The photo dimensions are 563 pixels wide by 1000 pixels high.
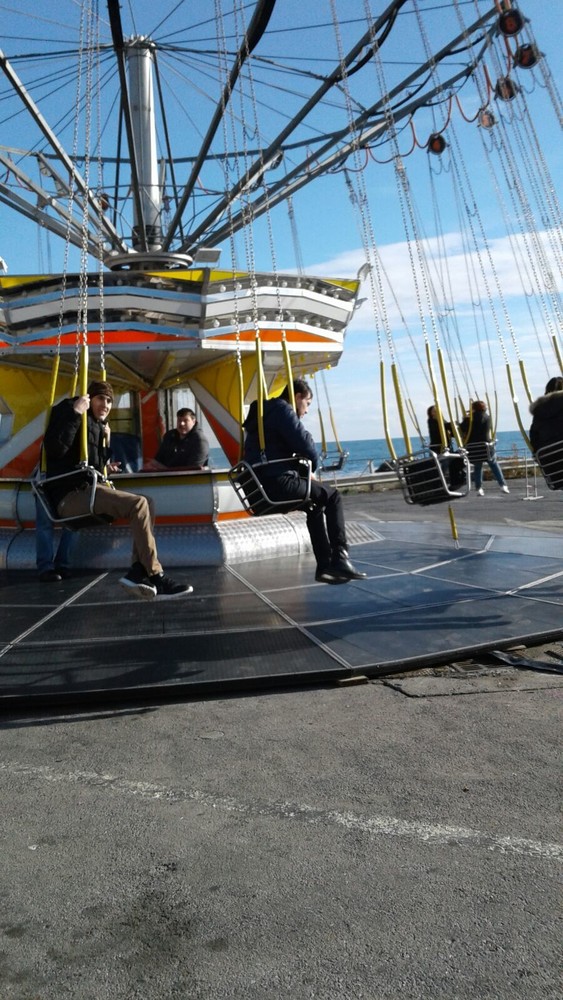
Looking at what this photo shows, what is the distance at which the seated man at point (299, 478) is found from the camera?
7.69m

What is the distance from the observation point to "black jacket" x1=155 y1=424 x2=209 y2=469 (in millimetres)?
12531

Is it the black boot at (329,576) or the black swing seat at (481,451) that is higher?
the black swing seat at (481,451)

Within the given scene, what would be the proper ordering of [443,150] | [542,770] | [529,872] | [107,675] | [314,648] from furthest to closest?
[443,150], [314,648], [107,675], [542,770], [529,872]

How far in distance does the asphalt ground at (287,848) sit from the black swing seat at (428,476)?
3.36 metres

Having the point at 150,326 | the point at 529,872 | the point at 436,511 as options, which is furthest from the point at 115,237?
the point at 529,872

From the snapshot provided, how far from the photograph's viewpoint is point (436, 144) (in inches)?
619

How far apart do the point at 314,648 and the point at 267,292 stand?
8.26m

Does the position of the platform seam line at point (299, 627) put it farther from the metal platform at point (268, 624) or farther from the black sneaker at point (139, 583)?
the black sneaker at point (139, 583)

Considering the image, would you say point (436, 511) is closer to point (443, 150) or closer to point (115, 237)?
point (443, 150)

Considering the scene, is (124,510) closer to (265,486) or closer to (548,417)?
(265,486)

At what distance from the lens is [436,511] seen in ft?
59.1

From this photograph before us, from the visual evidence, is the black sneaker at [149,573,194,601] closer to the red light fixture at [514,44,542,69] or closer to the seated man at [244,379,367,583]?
the seated man at [244,379,367,583]

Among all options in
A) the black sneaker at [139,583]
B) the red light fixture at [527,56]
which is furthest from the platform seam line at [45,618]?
the red light fixture at [527,56]

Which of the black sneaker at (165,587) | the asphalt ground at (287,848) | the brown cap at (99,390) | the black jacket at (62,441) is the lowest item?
the asphalt ground at (287,848)
